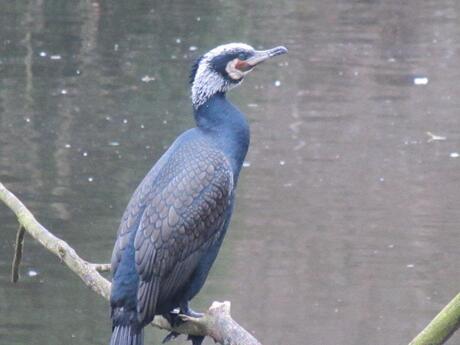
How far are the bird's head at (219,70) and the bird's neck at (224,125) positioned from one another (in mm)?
24

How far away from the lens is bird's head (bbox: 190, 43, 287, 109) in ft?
12.0

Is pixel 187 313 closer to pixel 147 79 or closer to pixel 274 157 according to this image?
pixel 274 157

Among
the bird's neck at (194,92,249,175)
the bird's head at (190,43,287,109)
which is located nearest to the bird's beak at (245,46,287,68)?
the bird's head at (190,43,287,109)

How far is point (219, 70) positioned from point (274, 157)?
16.0 feet

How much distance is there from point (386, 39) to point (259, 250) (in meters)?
6.50

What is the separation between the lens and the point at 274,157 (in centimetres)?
852

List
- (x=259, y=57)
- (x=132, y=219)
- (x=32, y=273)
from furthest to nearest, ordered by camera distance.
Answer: (x=32, y=273) < (x=259, y=57) < (x=132, y=219)

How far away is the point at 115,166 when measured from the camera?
8320 mm

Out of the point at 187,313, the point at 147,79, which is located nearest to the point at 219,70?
the point at 187,313

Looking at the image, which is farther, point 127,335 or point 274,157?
point 274,157

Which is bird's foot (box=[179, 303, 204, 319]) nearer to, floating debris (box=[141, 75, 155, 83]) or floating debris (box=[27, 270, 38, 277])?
floating debris (box=[27, 270, 38, 277])

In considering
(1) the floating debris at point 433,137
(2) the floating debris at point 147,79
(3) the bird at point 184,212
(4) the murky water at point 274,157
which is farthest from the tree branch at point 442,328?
(2) the floating debris at point 147,79

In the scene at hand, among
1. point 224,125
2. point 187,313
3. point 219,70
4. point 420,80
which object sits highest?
point 219,70

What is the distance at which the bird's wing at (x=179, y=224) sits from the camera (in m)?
3.33
